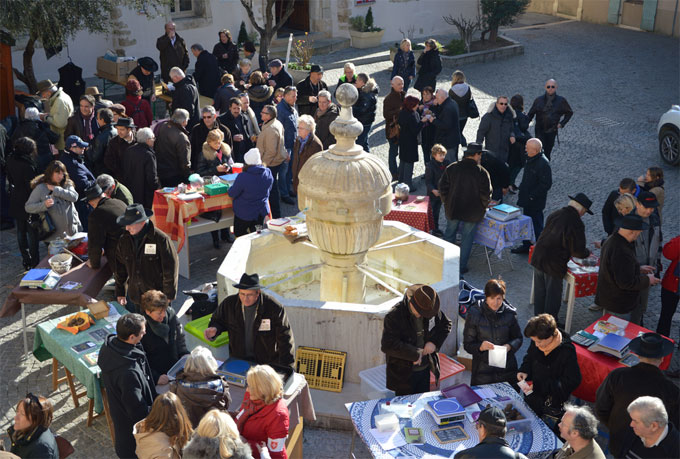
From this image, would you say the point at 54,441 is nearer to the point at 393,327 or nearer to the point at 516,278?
the point at 393,327

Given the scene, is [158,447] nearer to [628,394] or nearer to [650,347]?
[628,394]

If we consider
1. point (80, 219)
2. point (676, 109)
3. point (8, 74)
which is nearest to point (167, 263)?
point (80, 219)

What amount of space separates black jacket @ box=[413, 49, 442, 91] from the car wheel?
4.40 metres

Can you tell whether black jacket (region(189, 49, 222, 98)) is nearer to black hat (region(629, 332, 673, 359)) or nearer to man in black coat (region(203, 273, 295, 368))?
man in black coat (region(203, 273, 295, 368))

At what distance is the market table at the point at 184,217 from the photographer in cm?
895

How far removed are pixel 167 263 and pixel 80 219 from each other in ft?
10.1

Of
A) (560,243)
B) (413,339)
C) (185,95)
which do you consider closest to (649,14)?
(185,95)

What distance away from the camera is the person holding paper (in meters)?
6.03

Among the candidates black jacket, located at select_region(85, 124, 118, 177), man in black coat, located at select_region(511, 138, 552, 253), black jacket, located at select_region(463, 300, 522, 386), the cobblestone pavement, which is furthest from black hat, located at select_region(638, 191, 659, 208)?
black jacket, located at select_region(85, 124, 118, 177)

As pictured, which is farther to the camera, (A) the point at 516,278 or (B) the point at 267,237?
(A) the point at 516,278

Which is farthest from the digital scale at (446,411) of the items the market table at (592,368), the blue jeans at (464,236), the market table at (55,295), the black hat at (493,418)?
the blue jeans at (464,236)

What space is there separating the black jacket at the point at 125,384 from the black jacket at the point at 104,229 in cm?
219

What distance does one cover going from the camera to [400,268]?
810cm

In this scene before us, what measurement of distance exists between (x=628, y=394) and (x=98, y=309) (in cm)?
441
